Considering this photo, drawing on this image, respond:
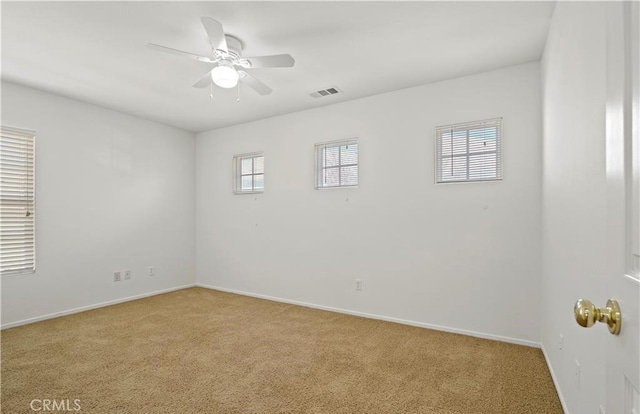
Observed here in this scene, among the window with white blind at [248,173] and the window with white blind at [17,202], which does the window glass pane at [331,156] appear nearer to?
the window with white blind at [248,173]

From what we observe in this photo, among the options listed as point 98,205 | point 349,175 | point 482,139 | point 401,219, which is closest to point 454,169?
point 482,139

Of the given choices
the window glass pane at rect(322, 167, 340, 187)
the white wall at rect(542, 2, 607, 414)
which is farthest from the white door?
the window glass pane at rect(322, 167, 340, 187)

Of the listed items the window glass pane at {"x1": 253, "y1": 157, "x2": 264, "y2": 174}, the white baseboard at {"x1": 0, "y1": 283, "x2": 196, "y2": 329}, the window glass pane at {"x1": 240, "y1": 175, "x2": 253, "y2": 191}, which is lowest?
the white baseboard at {"x1": 0, "y1": 283, "x2": 196, "y2": 329}

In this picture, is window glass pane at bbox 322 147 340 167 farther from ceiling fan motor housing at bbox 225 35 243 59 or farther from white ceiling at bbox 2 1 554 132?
ceiling fan motor housing at bbox 225 35 243 59

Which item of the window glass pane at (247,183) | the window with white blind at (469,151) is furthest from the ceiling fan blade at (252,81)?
the window glass pane at (247,183)

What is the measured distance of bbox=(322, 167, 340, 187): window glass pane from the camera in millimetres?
4430

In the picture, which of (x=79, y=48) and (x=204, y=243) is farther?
(x=204, y=243)

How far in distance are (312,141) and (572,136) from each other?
3215 mm

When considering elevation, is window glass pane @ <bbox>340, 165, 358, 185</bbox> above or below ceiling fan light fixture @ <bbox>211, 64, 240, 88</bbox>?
below

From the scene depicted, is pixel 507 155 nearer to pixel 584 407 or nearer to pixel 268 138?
pixel 584 407

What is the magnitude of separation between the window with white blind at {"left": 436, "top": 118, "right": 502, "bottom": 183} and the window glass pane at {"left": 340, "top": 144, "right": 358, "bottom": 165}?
1.05 meters

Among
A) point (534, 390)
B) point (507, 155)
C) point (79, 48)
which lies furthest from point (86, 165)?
point (534, 390)

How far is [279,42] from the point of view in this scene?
280 centimetres

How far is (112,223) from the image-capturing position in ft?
15.2
